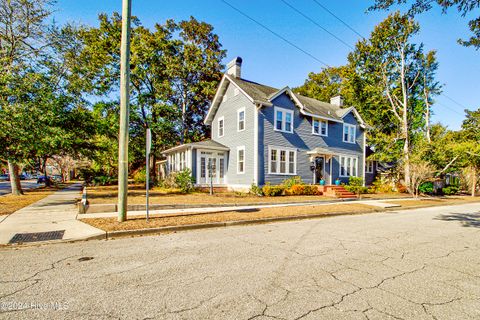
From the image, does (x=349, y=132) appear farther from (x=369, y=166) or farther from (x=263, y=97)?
(x=263, y=97)

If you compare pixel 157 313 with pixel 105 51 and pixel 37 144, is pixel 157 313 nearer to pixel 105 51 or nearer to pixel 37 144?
pixel 37 144

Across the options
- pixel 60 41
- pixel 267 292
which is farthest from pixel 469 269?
pixel 60 41

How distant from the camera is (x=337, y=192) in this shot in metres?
18.0

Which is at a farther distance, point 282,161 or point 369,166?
point 369,166

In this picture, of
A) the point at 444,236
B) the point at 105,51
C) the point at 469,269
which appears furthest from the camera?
the point at 105,51

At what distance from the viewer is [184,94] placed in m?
28.7

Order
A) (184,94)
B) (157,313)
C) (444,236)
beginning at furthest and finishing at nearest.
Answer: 1. (184,94)
2. (444,236)
3. (157,313)

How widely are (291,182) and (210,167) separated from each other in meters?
6.44

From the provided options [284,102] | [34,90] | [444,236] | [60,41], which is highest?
[60,41]

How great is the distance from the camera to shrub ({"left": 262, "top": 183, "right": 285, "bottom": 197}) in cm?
1631

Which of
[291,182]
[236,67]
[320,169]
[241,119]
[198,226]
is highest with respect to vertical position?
[236,67]

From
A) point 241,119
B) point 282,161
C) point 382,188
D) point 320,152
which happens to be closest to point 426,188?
point 382,188

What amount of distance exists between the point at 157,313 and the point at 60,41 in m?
19.9

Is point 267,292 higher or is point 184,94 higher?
point 184,94
